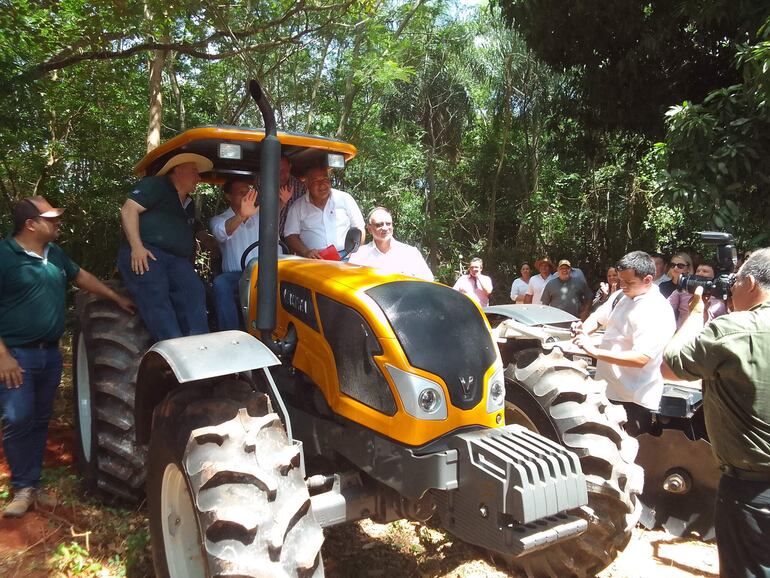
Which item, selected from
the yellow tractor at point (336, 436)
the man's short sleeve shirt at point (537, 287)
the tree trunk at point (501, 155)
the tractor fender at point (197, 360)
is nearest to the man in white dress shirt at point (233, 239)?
the yellow tractor at point (336, 436)

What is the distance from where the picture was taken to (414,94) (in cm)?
1902

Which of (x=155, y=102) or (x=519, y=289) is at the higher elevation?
(x=155, y=102)

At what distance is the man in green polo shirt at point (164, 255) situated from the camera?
3.58 metres

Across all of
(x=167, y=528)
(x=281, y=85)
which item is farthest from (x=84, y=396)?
(x=281, y=85)

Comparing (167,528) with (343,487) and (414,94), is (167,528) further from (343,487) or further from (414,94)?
(414,94)

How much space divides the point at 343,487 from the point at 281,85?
13584 millimetres

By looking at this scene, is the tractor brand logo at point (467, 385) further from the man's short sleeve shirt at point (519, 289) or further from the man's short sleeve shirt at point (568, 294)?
the man's short sleeve shirt at point (519, 289)

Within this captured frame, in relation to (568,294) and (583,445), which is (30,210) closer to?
(583,445)

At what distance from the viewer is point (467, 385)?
2594mm

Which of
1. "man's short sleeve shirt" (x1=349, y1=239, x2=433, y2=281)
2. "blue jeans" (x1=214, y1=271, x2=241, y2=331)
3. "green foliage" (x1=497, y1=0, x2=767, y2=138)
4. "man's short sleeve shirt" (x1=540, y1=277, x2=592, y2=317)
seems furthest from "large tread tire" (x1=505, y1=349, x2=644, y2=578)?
"green foliage" (x1=497, y1=0, x2=767, y2=138)

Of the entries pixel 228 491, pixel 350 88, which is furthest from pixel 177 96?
pixel 228 491

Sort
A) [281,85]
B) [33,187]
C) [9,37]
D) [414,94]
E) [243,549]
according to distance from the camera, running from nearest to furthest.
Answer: [243,549] < [9,37] < [33,187] < [281,85] < [414,94]

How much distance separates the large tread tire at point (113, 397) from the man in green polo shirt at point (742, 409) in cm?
293

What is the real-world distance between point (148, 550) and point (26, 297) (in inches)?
66.9
